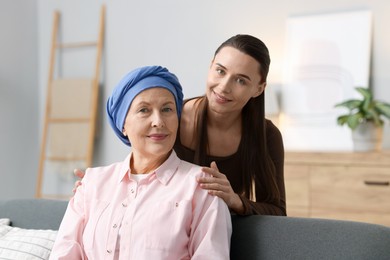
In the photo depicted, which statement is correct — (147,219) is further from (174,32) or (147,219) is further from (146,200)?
(174,32)

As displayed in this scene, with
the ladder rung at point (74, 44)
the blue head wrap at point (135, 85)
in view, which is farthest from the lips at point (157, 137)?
the ladder rung at point (74, 44)

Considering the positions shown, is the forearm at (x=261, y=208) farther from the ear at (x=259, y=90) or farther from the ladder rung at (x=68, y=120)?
the ladder rung at (x=68, y=120)

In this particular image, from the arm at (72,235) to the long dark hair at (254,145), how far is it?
471 mm

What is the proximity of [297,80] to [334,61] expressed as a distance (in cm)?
32

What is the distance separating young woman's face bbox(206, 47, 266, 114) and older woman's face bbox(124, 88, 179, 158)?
33cm

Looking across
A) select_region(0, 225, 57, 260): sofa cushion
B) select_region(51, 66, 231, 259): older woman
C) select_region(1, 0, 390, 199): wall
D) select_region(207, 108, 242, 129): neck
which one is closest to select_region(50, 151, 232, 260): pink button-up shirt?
select_region(51, 66, 231, 259): older woman

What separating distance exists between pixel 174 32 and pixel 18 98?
1646 mm

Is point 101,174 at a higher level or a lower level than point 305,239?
higher

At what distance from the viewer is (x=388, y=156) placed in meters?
3.51

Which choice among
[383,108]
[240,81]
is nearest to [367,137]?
[383,108]

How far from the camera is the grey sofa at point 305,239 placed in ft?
4.85

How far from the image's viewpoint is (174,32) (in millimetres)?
4727

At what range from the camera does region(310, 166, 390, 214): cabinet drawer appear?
3.48 m

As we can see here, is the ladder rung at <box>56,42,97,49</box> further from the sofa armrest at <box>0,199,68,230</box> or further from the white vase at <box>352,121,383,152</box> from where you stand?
the sofa armrest at <box>0,199,68,230</box>
